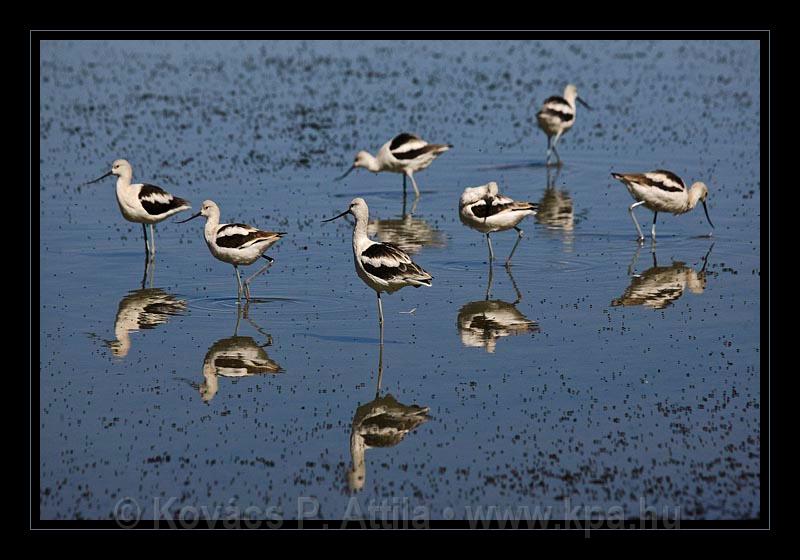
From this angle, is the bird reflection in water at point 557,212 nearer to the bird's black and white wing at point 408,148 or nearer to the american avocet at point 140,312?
the bird's black and white wing at point 408,148

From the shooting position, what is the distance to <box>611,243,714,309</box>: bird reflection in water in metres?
16.4

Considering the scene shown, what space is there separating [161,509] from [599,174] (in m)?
17.6

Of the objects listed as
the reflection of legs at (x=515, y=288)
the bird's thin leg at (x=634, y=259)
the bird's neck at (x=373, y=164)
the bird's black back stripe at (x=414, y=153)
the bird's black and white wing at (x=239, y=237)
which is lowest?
the reflection of legs at (x=515, y=288)

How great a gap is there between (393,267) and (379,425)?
9.40 feet

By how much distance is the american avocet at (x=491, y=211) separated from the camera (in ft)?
60.4

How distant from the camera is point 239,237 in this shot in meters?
16.3

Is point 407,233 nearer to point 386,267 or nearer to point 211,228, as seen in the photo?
point 211,228

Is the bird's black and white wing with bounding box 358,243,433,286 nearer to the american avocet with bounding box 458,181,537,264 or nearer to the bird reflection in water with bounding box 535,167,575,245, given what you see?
the american avocet with bounding box 458,181,537,264

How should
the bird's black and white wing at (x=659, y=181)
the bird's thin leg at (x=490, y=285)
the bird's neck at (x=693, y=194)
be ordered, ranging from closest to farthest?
the bird's thin leg at (x=490, y=285)
the bird's black and white wing at (x=659, y=181)
the bird's neck at (x=693, y=194)

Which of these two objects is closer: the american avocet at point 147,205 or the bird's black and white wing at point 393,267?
the bird's black and white wing at point 393,267

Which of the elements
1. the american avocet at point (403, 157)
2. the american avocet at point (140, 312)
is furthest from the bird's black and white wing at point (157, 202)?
the american avocet at point (403, 157)
